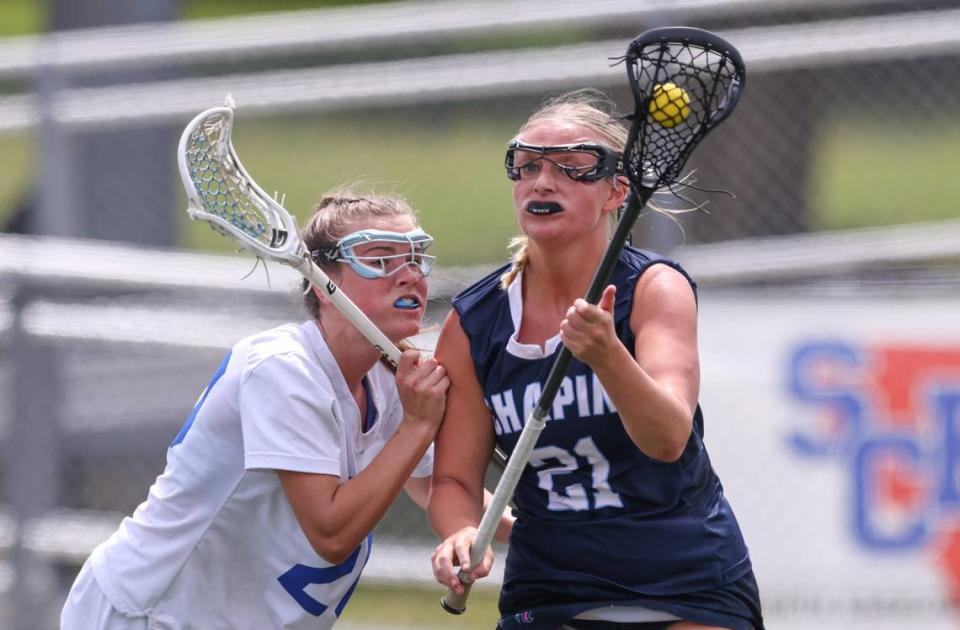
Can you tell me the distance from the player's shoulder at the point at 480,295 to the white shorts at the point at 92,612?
3.48 feet

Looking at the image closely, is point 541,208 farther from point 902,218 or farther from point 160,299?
point 902,218

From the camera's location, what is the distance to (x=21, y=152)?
345 inches

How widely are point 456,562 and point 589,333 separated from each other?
2.41ft

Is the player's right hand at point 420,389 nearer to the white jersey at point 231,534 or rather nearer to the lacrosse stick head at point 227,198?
the white jersey at point 231,534

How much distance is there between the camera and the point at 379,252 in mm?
3756

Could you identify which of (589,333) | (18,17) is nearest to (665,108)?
(589,333)

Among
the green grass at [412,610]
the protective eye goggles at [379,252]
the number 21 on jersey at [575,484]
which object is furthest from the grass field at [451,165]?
the number 21 on jersey at [575,484]

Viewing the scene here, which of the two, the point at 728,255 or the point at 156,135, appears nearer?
the point at 728,255

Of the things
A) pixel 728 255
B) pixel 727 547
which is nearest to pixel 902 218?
pixel 728 255

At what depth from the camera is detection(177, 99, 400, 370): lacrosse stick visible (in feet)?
11.8

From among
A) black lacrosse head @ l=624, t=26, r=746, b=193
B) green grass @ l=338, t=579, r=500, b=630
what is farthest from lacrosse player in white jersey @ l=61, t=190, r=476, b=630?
green grass @ l=338, t=579, r=500, b=630

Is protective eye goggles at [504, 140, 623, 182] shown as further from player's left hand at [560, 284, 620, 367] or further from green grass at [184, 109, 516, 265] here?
green grass at [184, 109, 516, 265]

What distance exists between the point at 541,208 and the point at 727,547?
87 cm

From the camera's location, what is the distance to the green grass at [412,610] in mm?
6773
